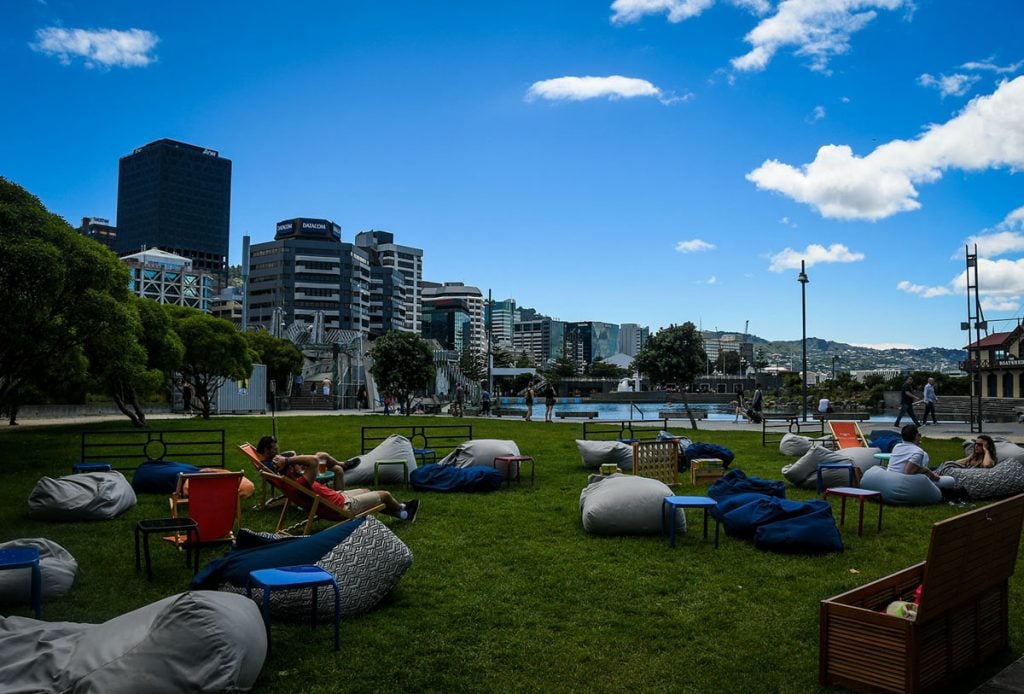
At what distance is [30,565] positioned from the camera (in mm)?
5570

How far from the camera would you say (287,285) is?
460ft

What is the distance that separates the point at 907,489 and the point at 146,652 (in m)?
10.4

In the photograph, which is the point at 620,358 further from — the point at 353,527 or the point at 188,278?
the point at 353,527

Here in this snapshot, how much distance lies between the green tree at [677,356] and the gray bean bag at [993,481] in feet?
53.6

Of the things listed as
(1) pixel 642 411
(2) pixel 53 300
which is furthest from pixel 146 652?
(1) pixel 642 411

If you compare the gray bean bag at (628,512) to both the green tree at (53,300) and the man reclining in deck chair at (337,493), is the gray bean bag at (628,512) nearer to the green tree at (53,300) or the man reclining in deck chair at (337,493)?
the man reclining in deck chair at (337,493)

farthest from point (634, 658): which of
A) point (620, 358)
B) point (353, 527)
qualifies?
point (620, 358)

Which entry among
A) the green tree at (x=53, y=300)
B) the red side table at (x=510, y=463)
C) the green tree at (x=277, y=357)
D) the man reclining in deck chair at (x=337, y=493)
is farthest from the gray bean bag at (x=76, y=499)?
the green tree at (x=277, y=357)

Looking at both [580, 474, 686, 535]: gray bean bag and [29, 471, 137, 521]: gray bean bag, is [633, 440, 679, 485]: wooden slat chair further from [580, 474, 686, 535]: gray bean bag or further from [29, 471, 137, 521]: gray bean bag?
[29, 471, 137, 521]: gray bean bag

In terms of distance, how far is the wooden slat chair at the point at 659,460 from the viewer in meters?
13.2

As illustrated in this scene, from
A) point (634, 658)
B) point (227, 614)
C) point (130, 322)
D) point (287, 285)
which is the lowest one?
point (634, 658)

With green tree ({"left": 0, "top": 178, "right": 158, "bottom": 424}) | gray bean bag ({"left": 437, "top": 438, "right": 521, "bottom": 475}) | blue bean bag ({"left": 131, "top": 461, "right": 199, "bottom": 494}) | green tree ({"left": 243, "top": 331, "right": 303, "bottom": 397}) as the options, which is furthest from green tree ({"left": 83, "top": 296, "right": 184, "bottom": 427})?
green tree ({"left": 243, "top": 331, "right": 303, "bottom": 397})

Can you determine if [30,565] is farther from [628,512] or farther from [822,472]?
[822,472]

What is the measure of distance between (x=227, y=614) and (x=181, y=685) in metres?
0.44
